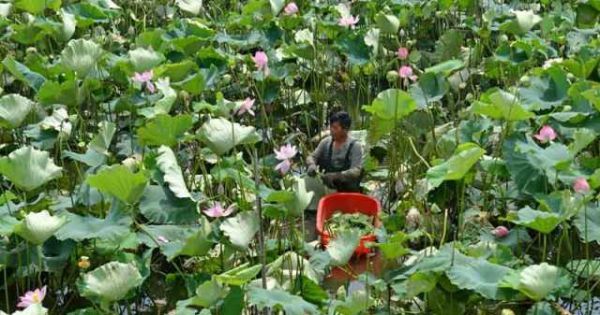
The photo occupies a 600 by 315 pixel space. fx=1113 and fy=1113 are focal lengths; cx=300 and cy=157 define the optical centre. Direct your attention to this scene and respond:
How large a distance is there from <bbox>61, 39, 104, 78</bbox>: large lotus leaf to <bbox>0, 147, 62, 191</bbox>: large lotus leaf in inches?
31.8

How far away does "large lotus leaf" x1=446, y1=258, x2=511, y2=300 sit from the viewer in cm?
237

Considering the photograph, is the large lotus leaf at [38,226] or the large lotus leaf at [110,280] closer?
the large lotus leaf at [110,280]

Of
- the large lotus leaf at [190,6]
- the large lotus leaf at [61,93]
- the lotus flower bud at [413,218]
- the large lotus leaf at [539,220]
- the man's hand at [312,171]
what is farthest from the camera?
the large lotus leaf at [190,6]

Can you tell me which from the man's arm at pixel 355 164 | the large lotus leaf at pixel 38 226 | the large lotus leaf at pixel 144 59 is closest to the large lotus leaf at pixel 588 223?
the man's arm at pixel 355 164

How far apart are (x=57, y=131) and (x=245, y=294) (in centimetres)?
119

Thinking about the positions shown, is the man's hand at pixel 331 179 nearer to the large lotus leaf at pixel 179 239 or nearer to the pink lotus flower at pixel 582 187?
the large lotus leaf at pixel 179 239

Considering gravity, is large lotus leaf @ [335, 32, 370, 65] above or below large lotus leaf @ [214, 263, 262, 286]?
below

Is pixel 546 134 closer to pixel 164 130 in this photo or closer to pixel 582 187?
pixel 582 187

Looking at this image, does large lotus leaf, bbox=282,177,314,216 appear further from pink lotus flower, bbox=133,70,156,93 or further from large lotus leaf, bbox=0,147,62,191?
pink lotus flower, bbox=133,70,156,93

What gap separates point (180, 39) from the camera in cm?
398

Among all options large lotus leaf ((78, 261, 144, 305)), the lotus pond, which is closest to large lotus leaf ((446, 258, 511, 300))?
the lotus pond

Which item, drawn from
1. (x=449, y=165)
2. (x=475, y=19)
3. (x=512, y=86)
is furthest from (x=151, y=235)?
(x=475, y=19)

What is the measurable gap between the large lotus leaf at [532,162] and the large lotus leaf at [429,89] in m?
0.62

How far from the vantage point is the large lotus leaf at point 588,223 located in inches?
103
